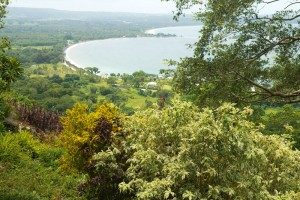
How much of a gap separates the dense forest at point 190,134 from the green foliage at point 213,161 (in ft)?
0.04

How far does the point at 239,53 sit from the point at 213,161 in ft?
15.1

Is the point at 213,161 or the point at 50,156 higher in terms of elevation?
the point at 213,161

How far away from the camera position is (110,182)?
15.2ft

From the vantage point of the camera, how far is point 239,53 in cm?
754

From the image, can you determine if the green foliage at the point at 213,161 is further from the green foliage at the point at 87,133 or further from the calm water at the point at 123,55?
the calm water at the point at 123,55

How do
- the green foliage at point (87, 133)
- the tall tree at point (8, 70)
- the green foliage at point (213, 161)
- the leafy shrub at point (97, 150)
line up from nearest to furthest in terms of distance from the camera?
the green foliage at point (213, 161), the tall tree at point (8, 70), the leafy shrub at point (97, 150), the green foliage at point (87, 133)

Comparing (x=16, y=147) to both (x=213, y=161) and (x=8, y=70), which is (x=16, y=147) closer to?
(x=8, y=70)

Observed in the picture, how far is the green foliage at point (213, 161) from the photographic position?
3.35 m

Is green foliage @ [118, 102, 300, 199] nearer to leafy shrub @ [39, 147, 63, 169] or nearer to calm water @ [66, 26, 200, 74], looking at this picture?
leafy shrub @ [39, 147, 63, 169]

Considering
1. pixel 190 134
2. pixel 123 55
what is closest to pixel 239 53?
pixel 190 134

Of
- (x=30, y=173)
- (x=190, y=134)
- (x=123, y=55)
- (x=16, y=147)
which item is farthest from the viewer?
(x=123, y=55)

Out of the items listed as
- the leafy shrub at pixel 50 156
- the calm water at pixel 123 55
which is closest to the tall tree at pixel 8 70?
Answer: the leafy shrub at pixel 50 156

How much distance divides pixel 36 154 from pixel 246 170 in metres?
4.65

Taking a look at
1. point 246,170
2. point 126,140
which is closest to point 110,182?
point 126,140
